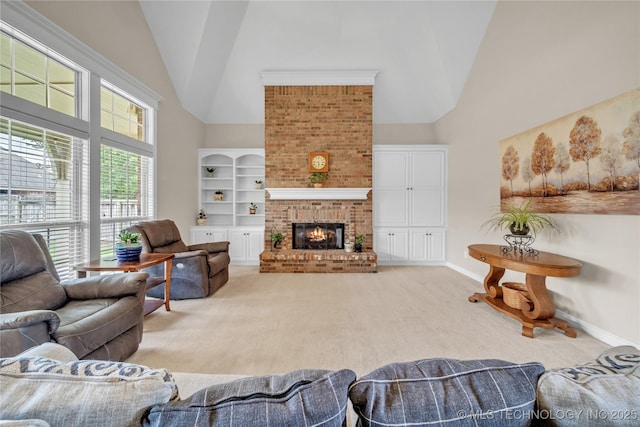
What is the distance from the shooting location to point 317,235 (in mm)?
5367

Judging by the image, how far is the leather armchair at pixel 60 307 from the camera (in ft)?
4.84

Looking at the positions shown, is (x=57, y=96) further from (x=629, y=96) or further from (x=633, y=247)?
(x=633, y=247)

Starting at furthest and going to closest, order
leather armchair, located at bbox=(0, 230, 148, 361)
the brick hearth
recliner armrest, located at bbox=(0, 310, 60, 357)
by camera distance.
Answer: the brick hearth, leather armchair, located at bbox=(0, 230, 148, 361), recliner armrest, located at bbox=(0, 310, 60, 357)

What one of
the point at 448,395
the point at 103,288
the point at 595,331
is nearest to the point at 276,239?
the point at 103,288

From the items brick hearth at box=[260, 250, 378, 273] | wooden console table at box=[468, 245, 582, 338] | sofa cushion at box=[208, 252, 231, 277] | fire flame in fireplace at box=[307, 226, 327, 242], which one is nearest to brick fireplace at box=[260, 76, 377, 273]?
fire flame in fireplace at box=[307, 226, 327, 242]

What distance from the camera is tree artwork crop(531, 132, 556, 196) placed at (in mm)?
2943

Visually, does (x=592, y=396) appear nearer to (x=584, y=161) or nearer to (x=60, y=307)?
(x=584, y=161)

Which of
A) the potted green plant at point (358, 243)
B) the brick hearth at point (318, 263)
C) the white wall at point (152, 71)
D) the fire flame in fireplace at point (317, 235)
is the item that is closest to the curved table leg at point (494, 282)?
the brick hearth at point (318, 263)

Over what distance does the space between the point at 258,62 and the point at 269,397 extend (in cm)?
547

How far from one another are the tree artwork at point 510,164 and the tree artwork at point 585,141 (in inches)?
29.0

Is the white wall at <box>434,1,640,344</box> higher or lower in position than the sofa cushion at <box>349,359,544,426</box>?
higher

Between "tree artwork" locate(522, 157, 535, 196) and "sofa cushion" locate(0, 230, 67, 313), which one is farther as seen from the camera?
"tree artwork" locate(522, 157, 535, 196)

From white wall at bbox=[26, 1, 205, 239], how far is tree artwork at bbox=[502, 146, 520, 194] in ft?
16.8

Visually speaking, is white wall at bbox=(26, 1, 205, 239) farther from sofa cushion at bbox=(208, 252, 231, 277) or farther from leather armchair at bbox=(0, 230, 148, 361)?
leather armchair at bbox=(0, 230, 148, 361)
